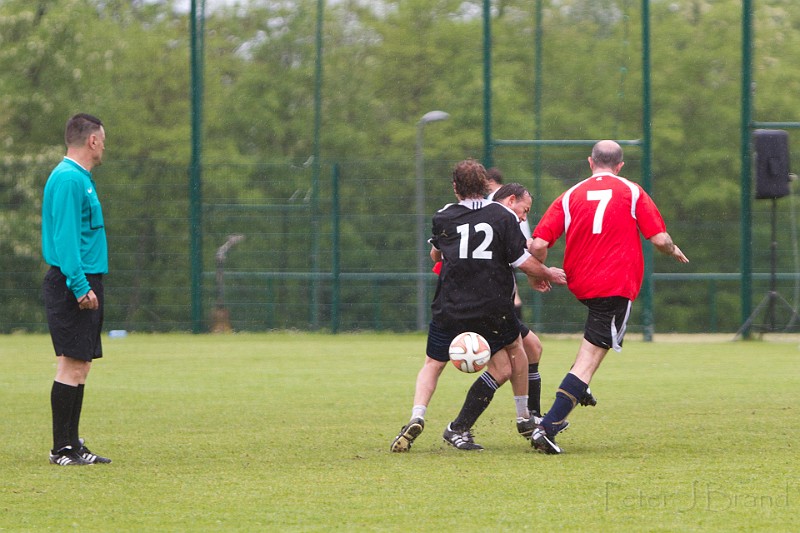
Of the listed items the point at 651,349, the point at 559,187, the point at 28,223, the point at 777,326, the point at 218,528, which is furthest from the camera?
the point at 28,223

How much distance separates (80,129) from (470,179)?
2139mm

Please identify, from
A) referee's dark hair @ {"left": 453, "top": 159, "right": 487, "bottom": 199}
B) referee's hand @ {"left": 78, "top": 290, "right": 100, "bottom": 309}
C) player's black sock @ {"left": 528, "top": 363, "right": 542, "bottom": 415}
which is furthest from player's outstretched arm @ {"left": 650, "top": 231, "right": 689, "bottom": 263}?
referee's hand @ {"left": 78, "top": 290, "right": 100, "bottom": 309}

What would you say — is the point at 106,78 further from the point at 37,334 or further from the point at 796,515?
the point at 796,515

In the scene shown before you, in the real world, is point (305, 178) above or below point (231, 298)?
above

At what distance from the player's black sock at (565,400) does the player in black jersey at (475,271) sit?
454mm

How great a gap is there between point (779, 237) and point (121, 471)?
49.0 ft

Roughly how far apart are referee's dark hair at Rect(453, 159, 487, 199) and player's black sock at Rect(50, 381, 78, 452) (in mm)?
2390

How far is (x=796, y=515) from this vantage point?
5.02m

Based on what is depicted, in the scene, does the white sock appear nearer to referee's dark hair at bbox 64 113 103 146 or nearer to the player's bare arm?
the player's bare arm

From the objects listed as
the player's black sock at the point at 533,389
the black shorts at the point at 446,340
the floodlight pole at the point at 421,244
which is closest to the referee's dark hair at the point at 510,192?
the black shorts at the point at 446,340

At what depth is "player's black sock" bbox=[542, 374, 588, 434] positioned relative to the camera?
274 inches

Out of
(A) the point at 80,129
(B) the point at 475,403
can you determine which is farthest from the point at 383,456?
(A) the point at 80,129

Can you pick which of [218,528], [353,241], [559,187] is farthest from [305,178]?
[218,528]

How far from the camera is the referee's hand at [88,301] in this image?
263 inches
